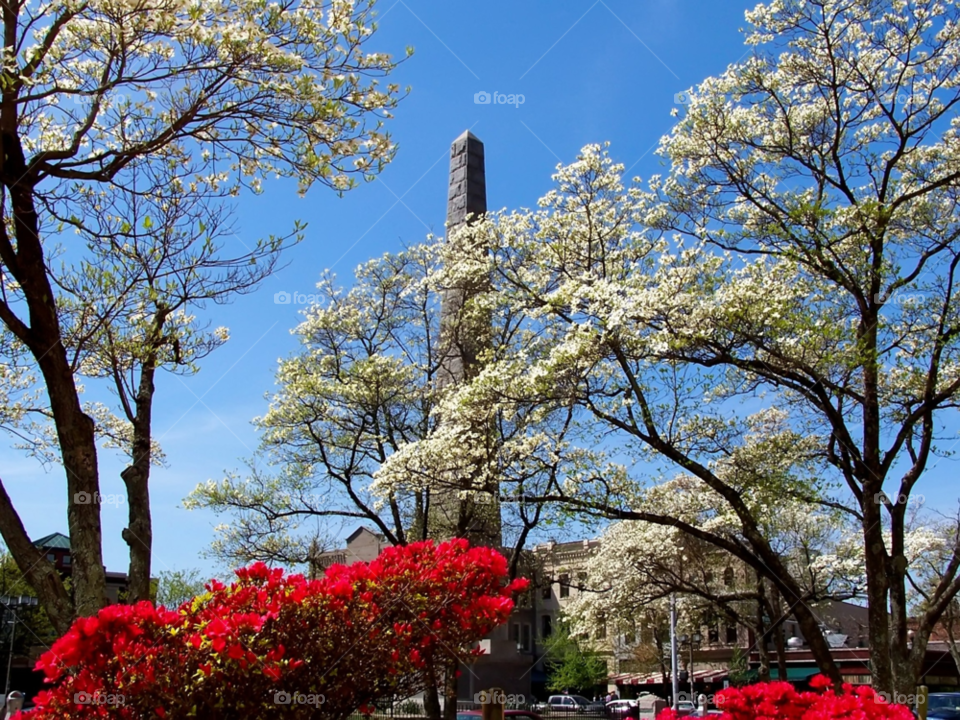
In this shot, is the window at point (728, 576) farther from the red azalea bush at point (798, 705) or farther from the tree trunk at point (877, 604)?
the red azalea bush at point (798, 705)

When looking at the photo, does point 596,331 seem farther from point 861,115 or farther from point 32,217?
point 32,217

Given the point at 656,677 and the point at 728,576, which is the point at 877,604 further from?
the point at 656,677

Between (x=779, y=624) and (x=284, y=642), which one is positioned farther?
(x=779, y=624)

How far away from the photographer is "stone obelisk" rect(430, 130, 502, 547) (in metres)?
20.1

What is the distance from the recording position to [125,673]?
476 cm

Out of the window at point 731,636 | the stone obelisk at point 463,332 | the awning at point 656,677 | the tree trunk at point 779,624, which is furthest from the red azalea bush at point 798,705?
the window at point 731,636

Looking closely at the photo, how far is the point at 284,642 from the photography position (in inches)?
213

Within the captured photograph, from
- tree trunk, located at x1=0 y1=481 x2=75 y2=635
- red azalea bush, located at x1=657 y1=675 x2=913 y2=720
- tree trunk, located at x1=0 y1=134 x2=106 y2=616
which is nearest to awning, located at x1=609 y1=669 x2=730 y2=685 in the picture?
red azalea bush, located at x1=657 y1=675 x2=913 y2=720

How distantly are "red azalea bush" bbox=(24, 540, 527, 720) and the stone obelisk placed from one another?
12.7 m

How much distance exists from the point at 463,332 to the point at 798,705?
16326 millimetres

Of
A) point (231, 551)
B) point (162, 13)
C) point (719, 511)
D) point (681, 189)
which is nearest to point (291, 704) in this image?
point (162, 13)

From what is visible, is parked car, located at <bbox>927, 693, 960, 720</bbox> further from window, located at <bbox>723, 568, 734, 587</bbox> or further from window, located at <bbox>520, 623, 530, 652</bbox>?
window, located at <bbox>520, 623, 530, 652</bbox>

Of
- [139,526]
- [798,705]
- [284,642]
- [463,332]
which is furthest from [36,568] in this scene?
[463,332]

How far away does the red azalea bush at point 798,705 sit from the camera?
6016 millimetres
